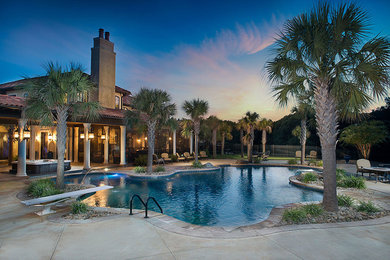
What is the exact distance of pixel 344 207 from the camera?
692 cm

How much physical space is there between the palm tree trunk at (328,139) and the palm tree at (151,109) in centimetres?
984

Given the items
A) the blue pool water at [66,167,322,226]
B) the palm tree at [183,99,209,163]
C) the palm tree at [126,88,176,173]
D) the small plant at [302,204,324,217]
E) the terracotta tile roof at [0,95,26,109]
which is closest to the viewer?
the small plant at [302,204,324,217]

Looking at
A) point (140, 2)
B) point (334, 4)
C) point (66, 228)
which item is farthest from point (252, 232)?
point (140, 2)

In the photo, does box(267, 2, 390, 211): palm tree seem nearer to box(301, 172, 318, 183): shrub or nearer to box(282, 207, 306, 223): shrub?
box(282, 207, 306, 223): shrub

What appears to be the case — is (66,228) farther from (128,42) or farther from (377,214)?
(128,42)

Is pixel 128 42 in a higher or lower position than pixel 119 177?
higher

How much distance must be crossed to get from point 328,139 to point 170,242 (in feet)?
17.0

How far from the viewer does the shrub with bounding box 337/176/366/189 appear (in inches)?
407

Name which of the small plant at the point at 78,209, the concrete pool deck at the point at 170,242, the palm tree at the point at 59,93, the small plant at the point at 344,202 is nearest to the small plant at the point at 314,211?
the concrete pool deck at the point at 170,242

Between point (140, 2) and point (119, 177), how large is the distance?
467 inches

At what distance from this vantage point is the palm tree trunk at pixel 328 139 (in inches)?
256

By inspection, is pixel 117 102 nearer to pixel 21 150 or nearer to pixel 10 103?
pixel 21 150

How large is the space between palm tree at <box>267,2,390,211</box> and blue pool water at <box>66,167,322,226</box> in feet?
9.23

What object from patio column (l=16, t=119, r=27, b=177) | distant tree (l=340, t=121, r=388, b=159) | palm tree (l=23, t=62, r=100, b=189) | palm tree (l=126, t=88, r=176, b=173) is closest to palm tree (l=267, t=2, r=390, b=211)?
palm tree (l=23, t=62, r=100, b=189)
